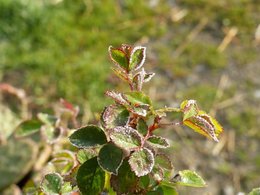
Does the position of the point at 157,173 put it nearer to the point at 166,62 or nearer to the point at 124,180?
the point at 124,180

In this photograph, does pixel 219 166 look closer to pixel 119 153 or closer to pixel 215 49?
pixel 215 49

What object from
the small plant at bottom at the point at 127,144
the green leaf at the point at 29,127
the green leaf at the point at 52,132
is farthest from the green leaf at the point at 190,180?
the green leaf at the point at 29,127

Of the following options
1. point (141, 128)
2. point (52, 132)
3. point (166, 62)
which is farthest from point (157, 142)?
point (166, 62)

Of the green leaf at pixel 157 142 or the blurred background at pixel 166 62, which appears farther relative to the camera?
the blurred background at pixel 166 62

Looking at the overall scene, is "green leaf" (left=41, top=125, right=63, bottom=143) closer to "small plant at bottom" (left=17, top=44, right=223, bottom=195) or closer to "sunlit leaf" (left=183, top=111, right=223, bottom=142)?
"small plant at bottom" (left=17, top=44, right=223, bottom=195)

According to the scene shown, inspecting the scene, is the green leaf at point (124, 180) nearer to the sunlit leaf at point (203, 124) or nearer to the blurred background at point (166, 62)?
the sunlit leaf at point (203, 124)

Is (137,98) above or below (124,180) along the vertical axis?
above
